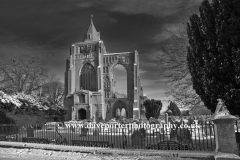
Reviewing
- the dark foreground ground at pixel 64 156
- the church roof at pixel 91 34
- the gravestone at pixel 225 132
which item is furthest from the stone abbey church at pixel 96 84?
the gravestone at pixel 225 132

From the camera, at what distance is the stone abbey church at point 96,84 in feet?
152

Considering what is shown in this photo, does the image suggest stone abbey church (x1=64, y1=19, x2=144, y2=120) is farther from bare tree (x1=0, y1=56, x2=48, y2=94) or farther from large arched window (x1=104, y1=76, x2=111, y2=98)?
bare tree (x1=0, y1=56, x2=48, y2=94)

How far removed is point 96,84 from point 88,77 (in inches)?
118

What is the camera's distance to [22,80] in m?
33.3

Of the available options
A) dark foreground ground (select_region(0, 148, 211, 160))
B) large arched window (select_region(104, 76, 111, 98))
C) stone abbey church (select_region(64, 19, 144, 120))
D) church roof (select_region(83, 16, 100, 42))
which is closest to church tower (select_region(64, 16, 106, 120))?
stone abbey church (select_region(64, 19, 144, 120))

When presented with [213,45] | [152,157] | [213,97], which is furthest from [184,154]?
Answer: [213,45]

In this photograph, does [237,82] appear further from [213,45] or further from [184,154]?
[184,154]

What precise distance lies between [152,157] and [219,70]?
4.08 metres

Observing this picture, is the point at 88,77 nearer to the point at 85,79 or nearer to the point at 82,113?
the point at 85,79

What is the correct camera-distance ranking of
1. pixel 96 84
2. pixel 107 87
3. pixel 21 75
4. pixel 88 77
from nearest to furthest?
1. pixel 21 75
2. pixel 96 84
3. pixel 88 77
4. pixel 107 87

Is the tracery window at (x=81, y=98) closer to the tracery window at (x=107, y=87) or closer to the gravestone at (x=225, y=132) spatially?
the tracery window at (x=107, y=87)

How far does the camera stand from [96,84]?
4991 cm

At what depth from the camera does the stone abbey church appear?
1820 inches

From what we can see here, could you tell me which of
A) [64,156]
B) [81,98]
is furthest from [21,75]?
[64,156]
